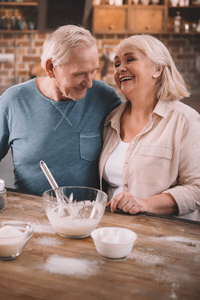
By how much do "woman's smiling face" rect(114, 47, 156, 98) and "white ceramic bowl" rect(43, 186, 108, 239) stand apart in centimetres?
71

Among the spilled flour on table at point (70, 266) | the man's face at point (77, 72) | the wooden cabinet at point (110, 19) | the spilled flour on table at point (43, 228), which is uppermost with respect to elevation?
the wooden cabinet at point (110, 19)

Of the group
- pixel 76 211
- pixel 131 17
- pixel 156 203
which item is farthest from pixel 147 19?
pixel 76 211

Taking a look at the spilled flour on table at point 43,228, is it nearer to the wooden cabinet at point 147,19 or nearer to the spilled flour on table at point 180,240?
the spilled flour on table at point 180,240

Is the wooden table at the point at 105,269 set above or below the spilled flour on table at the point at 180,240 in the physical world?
above

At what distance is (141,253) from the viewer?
106 cm

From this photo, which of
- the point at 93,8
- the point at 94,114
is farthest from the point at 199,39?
the point at 94,114

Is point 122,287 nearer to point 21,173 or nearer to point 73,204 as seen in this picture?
point 73,204

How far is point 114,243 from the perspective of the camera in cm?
99

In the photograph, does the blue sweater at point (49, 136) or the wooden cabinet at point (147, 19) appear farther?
the wooden cabinet at point (147, 19)

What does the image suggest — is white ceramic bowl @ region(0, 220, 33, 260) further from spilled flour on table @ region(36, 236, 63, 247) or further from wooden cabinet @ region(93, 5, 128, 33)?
wooden cabinet @ region(93, 5, 128, 33)

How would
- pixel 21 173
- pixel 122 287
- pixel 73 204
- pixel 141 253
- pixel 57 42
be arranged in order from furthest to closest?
pixel 21 173 < pixel 57 42 < pixel 73 204 < pixel 141 253 < pixel 122 287

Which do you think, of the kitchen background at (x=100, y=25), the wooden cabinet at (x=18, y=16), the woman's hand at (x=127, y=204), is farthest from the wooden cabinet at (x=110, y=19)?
the woman's hand at (x=127, y=204)

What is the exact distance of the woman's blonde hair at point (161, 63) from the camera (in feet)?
5.96

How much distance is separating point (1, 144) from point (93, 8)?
11.3 ft
